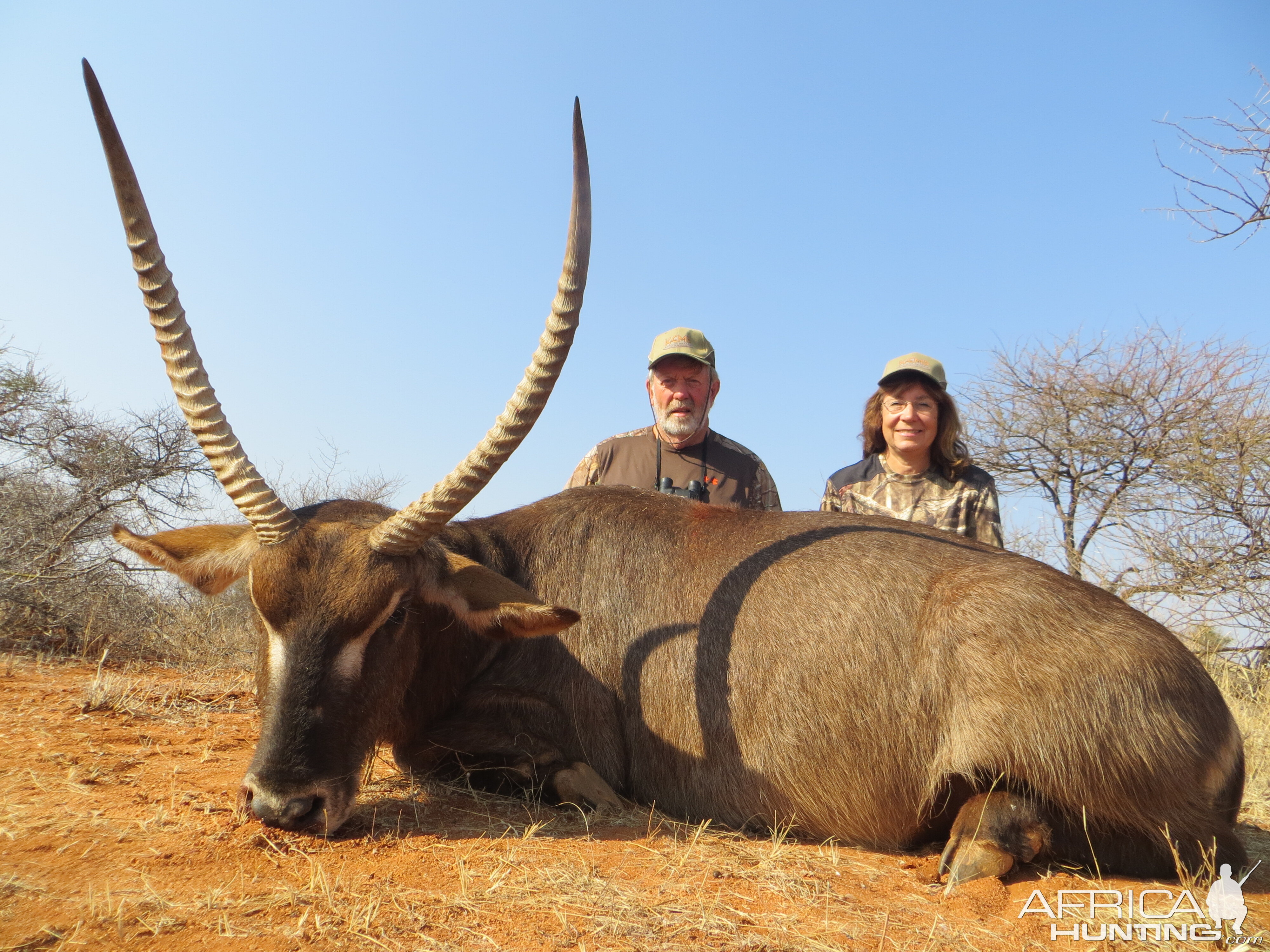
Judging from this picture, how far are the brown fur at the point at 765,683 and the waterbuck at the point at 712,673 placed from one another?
1 cm

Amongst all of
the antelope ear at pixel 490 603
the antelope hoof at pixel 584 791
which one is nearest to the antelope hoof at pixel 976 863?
the antelope hoof at pixel 584 791

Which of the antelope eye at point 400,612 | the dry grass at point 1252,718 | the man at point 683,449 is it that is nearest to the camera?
the antelope eye at point 400,612

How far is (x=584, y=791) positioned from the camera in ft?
13.5

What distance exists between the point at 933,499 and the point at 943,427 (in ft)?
1.95

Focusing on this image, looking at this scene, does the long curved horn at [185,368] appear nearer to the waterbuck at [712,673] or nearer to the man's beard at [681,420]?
the waterbuck at [712,673]

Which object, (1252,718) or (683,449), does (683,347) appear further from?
(1252,718)

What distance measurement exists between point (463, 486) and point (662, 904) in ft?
5.99

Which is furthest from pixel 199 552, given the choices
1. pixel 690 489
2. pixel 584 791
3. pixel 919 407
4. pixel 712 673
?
pixel 919 407

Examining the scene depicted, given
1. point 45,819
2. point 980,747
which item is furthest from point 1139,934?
point 45,819

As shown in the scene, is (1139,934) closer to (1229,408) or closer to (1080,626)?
(1080,626)

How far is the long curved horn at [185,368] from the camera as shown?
360 centimetres

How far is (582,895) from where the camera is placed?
2.99 metres

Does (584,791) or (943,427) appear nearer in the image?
(584,791)

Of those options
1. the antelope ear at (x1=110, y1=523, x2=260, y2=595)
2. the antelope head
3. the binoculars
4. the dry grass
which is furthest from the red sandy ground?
the binoculars
